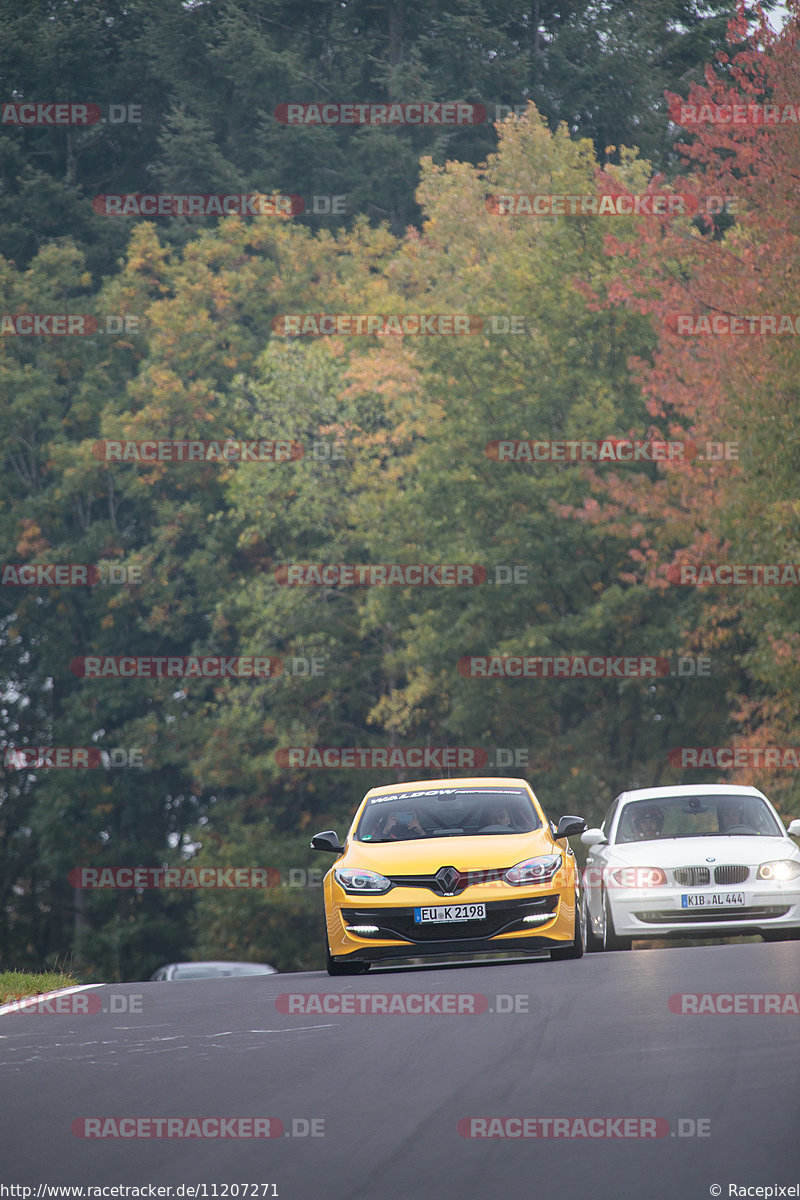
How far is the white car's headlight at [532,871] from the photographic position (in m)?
15.3

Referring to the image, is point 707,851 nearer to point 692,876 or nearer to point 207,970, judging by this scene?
point 692,876

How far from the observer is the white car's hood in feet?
56.5

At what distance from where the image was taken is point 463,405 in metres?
39.6

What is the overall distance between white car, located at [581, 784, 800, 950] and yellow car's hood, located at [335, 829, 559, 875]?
1.70 metres

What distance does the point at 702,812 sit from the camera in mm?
18672

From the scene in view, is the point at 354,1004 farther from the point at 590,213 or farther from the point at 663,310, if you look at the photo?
the point at 590,213

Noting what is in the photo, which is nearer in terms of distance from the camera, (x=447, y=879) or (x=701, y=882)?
(x=447, y=879)

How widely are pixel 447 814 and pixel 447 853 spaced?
66.9 inches
